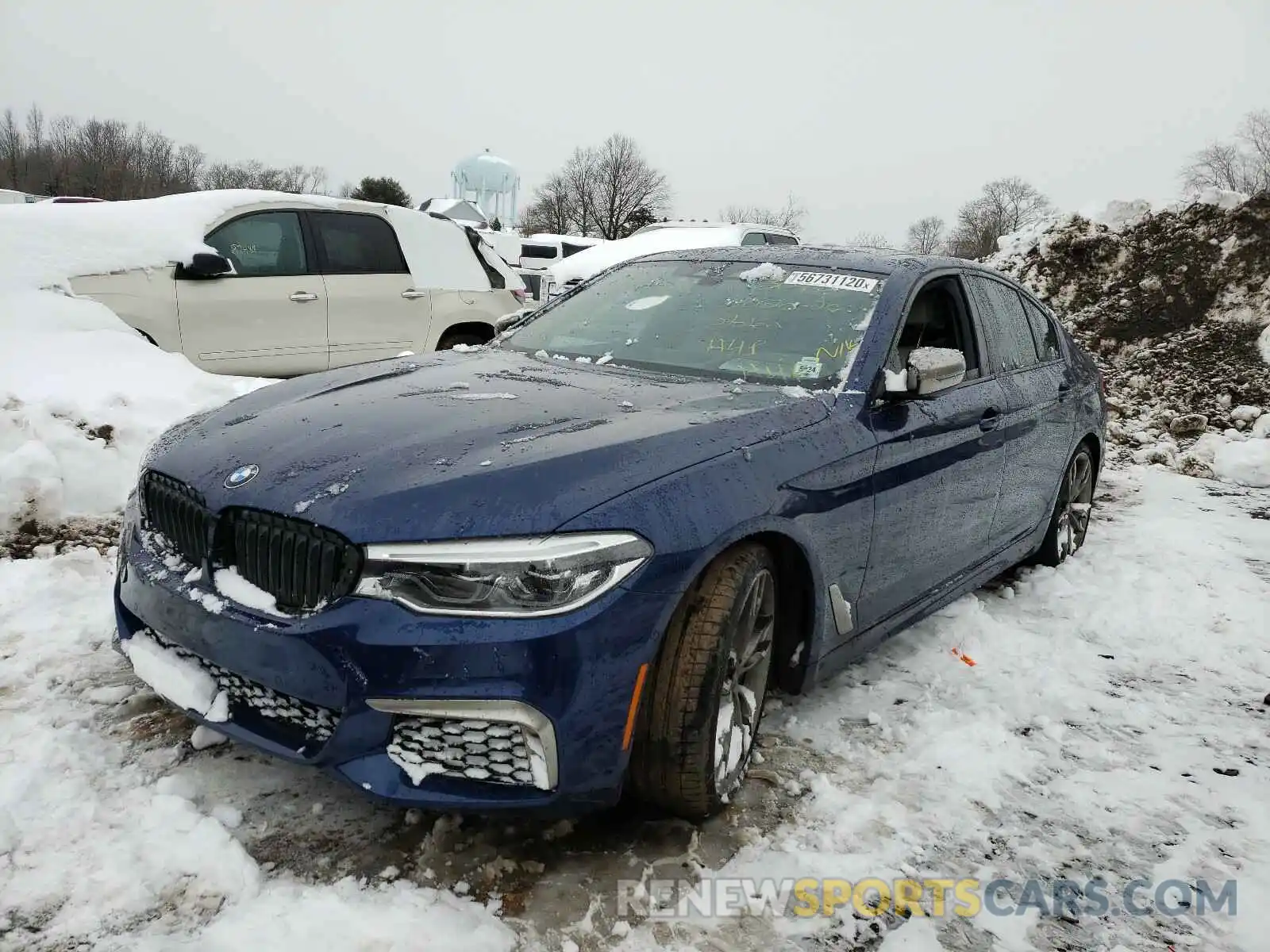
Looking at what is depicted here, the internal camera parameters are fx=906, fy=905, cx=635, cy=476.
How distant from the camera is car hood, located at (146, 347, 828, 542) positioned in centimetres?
205

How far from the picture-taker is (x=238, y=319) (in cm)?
662

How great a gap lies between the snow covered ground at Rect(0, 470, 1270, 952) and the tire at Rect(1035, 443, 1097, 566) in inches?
40.1

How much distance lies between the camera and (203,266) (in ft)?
20.9

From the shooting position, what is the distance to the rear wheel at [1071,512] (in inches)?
189

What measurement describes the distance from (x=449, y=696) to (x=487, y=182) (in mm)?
79760

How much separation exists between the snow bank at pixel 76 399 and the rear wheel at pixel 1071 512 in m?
4.73

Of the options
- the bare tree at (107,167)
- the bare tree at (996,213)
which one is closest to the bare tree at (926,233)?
the bare tree at (996,213)

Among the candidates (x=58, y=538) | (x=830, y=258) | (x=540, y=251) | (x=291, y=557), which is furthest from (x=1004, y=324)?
(x=540, y=251)

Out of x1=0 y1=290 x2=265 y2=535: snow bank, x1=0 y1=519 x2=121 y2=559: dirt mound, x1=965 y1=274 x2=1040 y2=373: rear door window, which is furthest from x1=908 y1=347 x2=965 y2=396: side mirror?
x1=0 y1=290 x2=265 y2=535: snow bank

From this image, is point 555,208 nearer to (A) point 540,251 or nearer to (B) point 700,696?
(A) point 540,251

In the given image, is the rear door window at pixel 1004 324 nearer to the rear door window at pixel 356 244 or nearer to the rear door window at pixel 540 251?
the rear door window at pixel 356 244

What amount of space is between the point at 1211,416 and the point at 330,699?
941 centimetres

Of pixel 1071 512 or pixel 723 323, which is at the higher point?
pixel 723 323

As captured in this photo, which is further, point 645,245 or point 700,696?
point 645,245
